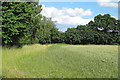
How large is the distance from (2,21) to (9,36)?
215 centimetres

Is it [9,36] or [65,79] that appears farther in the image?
[9,36]

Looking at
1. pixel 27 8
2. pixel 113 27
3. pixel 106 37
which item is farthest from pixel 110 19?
pixel 27 8

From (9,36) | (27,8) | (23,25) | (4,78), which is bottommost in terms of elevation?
(4,78)

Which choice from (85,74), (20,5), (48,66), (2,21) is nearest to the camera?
(85,74)

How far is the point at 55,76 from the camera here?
6.21 meters

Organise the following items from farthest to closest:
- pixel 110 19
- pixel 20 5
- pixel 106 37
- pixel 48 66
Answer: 1. pixel 110 19
2. pixel 106 37
3. pixel 20 5
4. pixel 48 66

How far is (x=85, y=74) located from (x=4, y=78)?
309cm

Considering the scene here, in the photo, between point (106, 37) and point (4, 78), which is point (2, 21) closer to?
point (4, 78)

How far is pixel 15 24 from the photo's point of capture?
15.5 metres

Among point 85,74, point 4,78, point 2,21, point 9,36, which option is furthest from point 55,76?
point 9,36

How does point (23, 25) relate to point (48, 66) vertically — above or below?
above

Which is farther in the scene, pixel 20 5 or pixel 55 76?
pixel 20 5

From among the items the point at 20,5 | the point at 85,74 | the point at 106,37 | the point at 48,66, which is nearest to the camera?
the point at 85,74

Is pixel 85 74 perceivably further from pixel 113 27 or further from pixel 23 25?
pixel 113 27
